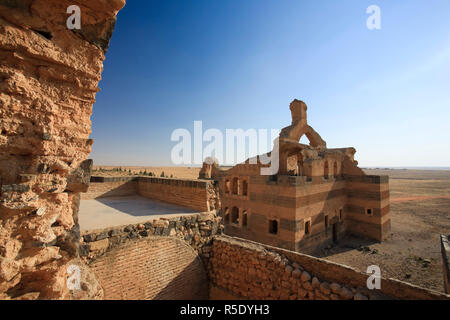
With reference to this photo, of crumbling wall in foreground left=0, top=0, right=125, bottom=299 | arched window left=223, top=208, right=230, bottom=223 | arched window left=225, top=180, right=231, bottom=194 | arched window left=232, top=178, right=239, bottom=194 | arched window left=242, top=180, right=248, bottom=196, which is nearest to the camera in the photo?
crumbling wall in foreground left=0, top=0, right=125, bottom=299

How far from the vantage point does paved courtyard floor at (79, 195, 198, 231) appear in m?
5.30

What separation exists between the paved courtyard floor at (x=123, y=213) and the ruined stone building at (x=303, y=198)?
5917mm

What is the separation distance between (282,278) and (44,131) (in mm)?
5898

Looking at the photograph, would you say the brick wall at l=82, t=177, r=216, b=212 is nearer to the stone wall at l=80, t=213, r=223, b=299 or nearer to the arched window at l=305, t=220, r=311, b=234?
the stone wall at l=80, t=213, r=223, b=299

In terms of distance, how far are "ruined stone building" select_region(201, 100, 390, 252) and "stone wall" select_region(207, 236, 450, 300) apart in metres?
6.21

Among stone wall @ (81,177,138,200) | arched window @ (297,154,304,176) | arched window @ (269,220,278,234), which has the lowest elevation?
arched window @ (269,220,278,234)

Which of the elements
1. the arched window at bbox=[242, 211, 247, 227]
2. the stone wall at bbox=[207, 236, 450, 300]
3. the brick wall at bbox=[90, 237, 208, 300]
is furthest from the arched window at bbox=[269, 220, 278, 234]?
the brick wall at bbox=[90, 237, 208, 300]

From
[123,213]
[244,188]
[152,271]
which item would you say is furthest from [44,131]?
[244,188]

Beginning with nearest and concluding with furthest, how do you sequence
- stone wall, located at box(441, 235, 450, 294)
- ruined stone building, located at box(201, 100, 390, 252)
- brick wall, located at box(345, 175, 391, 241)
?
stone wall, located at box(441, 235, 450, 294) < ruined stone building, located at box(201, 100, 390, 252) < brick wall, located at box(345, 175, 391, 241)

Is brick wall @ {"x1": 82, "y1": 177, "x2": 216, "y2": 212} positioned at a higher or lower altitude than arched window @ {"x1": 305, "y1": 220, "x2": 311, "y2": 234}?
higher

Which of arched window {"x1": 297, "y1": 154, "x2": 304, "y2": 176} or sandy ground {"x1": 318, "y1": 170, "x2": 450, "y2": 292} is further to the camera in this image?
arched window {"x1": 297, "y1": 154, "x2": 304, "y2": 176}

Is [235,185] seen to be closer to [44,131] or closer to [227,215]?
[227,215]

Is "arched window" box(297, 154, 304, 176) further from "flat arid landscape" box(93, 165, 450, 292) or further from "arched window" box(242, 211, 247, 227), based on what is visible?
"flat arid landscape" box(93, 165, 450, 292)
